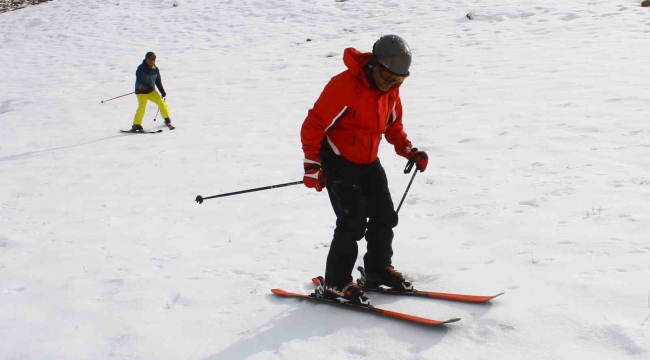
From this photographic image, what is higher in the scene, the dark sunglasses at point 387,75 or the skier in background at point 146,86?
the dark sunglasses at point 387,75

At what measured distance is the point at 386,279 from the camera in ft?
15.1

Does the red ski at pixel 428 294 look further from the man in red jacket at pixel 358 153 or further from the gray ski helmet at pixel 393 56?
the gray ski helmet at pixel 393 56

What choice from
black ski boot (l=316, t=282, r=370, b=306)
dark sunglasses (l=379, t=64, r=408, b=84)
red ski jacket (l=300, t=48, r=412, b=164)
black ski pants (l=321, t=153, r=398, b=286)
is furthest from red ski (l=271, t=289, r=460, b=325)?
dark sunglasses (l=379, t=64, r=408, b=84)

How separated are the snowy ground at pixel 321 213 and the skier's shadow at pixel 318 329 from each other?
0.02 metres

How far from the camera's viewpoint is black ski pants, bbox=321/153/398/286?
4199 millimetres

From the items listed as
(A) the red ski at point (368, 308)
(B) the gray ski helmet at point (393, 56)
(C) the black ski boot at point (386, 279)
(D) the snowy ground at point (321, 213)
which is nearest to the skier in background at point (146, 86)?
(D) the snowy ground at point (321, 213)

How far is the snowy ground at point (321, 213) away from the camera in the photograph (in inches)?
158

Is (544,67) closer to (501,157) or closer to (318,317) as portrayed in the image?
(501,157)

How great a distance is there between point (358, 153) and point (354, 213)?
46 centimetres

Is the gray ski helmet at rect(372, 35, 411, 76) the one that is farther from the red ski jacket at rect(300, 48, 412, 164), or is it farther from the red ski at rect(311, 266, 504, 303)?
the red ski at rect(311, 266, 504, 303)

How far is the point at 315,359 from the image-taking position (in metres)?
3.72

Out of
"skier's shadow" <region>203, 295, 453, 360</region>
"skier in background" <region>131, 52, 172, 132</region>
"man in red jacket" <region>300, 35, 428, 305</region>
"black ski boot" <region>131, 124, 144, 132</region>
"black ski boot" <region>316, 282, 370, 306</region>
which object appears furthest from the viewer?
"black ski boot" <region>131, 124, 144, 132</region>

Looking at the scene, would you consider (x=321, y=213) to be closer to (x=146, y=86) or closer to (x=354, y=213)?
(x=354, y=213)

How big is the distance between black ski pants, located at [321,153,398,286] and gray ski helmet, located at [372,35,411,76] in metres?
0.80
